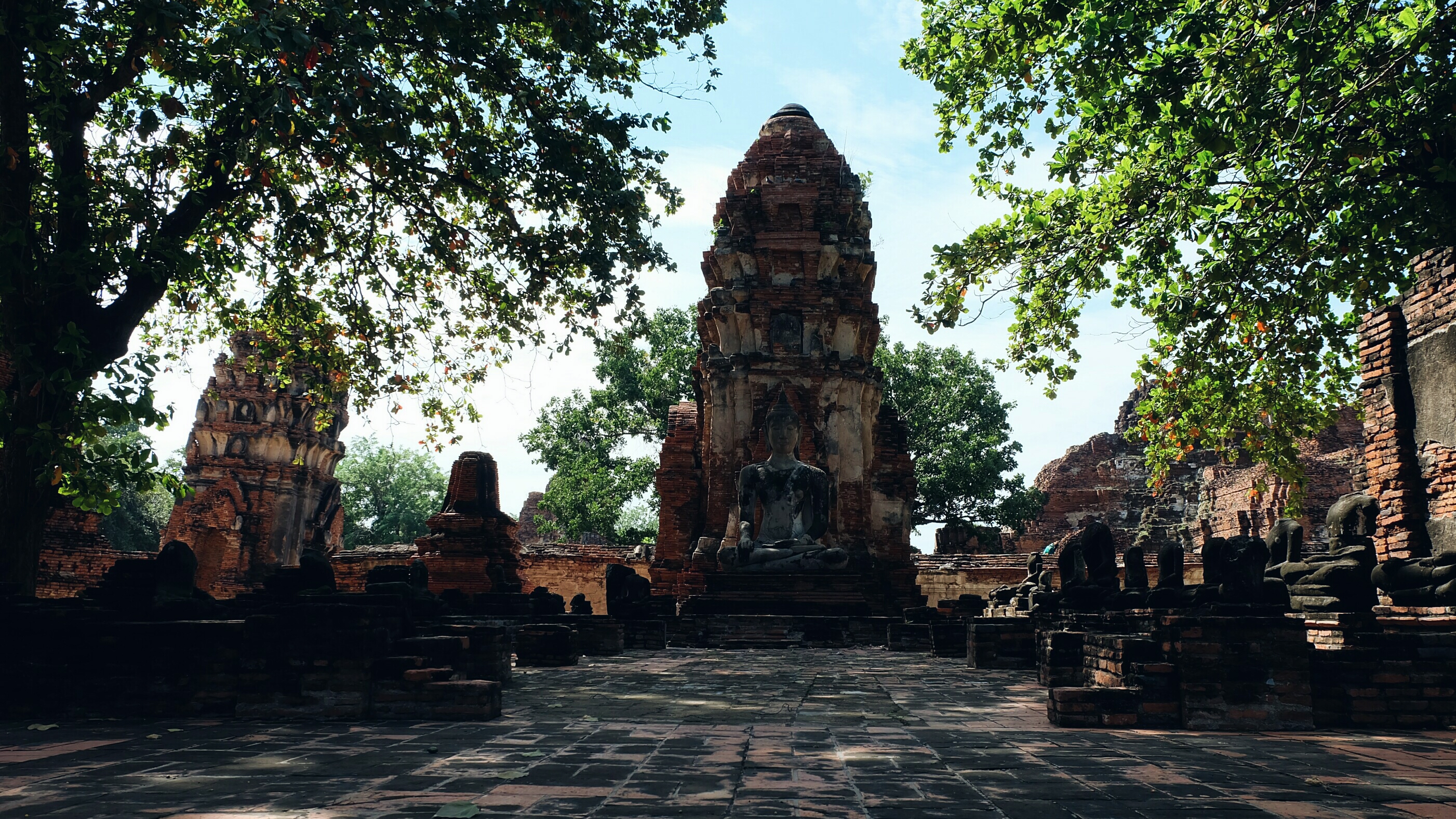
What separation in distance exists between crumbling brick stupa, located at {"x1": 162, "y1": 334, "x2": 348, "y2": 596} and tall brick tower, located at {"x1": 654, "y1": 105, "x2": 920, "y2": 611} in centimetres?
989

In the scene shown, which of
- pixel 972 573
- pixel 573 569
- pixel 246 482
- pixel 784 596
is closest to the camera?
pixel 784 596

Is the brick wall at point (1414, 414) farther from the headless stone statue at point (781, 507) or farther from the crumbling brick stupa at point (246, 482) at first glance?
the crumbling brick stupa at point (246, 482)

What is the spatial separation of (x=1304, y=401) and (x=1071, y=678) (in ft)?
27.0

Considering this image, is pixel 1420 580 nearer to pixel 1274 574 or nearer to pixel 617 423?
pixel 1274 574

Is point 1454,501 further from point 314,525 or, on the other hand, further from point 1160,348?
point 314,525

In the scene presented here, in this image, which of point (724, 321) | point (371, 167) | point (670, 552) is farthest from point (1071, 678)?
point (724, 321)

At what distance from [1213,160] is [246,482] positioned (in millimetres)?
22434

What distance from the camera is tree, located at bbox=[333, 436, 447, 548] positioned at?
37531 mm

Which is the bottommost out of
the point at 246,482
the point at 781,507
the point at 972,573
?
the point at 972,573

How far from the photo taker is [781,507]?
49.5 ft

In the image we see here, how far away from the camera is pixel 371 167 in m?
8.93

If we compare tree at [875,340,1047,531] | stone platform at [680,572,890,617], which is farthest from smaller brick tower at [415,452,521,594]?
tree at [875,340,1047,531]

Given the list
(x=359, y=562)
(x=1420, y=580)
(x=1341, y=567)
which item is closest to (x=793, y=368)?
(x=359, y=562)

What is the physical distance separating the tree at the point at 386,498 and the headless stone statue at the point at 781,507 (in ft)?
81.9
